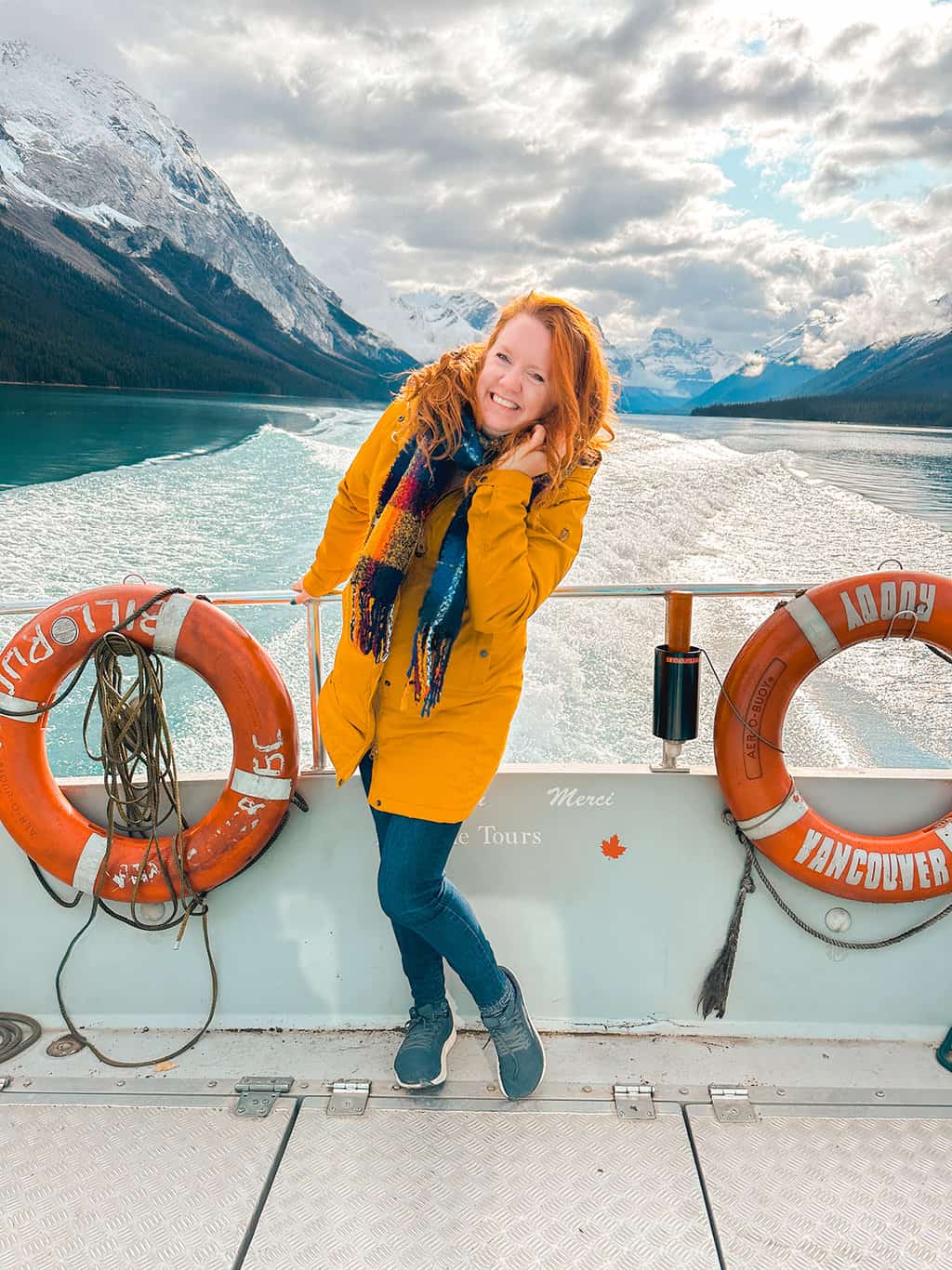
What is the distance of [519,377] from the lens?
1103 mm

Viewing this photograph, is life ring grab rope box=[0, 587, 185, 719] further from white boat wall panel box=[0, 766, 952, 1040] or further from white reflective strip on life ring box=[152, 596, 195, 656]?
white boat wall panel box=[0, 766, 952, 1040]

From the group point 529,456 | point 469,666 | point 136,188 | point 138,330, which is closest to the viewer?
point 529,456

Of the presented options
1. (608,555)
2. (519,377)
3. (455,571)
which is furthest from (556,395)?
(608,555)

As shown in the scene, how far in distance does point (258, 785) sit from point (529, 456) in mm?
810

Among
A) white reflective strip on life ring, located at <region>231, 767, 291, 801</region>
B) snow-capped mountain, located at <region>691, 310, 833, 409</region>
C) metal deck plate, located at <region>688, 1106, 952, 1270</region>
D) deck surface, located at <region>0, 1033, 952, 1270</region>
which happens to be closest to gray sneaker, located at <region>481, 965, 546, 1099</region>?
deck surface, located at <region>0, 1033, 952, 1270</region>

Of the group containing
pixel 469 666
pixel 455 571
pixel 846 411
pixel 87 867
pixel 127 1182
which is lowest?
pixel 127 1182

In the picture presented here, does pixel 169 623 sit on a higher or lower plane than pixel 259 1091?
higher

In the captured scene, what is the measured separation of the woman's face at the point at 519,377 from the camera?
1104mm

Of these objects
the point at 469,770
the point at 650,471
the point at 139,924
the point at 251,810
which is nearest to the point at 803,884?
the point at 469,770

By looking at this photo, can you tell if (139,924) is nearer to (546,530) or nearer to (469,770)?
(469,770)

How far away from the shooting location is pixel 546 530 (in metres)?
1.12

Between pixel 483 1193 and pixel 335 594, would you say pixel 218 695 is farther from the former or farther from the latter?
pixel 483 1193

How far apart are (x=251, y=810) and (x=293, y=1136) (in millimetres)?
524

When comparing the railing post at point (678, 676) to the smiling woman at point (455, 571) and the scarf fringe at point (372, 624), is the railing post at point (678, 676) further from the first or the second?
the scarf fringe at point (372, 624)
